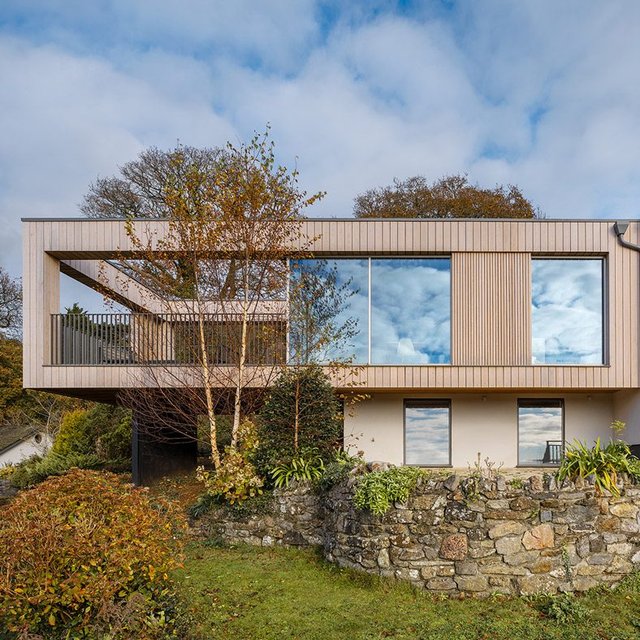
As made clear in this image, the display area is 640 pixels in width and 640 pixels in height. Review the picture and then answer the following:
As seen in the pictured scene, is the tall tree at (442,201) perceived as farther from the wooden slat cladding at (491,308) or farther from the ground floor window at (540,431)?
the ground floor window at (540,431)

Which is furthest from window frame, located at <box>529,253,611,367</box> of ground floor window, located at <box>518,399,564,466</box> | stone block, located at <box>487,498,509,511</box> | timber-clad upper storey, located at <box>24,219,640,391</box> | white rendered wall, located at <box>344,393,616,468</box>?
stone block, located at <box>487,498,509,511</box>

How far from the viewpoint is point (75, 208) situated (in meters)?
23.9

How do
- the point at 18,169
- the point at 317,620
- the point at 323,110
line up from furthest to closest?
the point at 18,169 → the point at 323,110 → the point at 317,620

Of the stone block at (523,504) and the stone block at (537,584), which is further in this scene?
the stone block at (523,504)

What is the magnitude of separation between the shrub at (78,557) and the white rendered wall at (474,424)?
6688 mm

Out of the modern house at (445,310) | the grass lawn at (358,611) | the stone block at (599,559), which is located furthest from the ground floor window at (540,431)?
the grass lawn at (358,611)

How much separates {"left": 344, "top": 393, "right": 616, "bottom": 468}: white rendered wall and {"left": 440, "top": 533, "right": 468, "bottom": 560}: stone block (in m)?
5.20

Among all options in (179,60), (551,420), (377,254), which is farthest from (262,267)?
(551,420)

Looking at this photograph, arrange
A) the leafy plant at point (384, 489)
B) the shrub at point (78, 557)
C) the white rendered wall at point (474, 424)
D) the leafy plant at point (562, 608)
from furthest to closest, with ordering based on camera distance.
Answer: the white rendered wall at point (474, 424), the leafy plant at point (384, 489), the leafy plant at point (562, 608), the shrub at point (78, 557)

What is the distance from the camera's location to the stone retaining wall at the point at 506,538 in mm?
6301

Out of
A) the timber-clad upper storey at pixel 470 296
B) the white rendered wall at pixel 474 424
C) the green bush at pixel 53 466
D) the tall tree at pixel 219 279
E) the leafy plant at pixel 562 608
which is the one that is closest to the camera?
the leafy plant at pixel 562 608

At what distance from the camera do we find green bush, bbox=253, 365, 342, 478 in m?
8.84

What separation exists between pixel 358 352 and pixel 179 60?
769 centimetres

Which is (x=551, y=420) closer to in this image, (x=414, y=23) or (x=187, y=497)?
(x=187, y=497)
